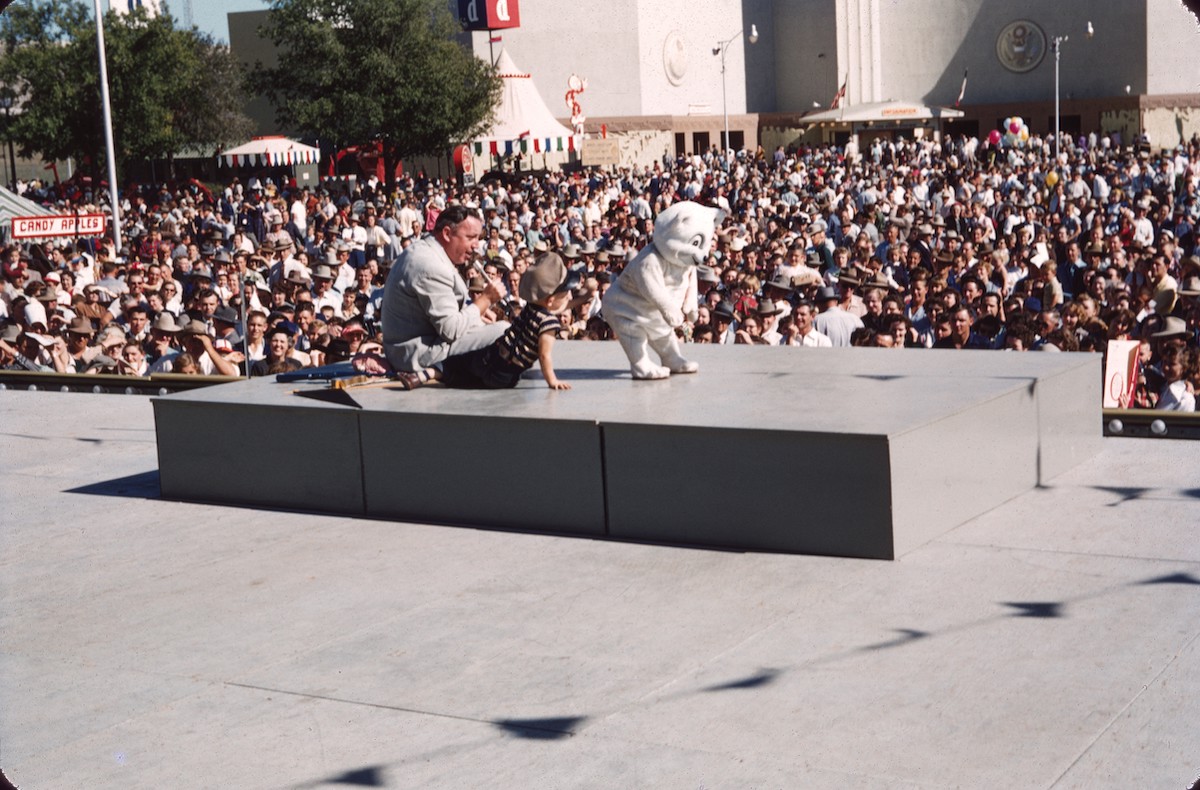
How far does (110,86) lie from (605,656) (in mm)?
49413

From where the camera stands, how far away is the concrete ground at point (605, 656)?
4.24 m

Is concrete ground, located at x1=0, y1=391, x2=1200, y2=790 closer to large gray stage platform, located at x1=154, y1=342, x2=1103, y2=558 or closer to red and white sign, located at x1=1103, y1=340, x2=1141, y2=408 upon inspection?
large gray stage platform, located at x1=154, y1=342, x2=1103, y2=558

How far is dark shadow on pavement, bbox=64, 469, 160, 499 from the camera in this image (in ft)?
27.1

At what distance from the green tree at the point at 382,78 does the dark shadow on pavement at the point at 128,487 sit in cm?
3770

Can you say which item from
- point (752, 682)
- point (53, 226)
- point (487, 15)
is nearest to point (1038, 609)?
point (752, 682)

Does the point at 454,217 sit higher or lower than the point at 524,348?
higher

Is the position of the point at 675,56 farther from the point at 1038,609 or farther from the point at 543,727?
the point at 543,727

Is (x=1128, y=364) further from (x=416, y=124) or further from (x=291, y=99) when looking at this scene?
(x=291, y=99)

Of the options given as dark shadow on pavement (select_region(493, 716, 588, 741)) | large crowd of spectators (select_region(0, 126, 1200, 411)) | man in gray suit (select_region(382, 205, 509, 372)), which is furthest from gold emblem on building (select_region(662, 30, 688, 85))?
dark shadow on pavement (select_region(493, 716, 588, 741))

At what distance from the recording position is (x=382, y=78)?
149 ft

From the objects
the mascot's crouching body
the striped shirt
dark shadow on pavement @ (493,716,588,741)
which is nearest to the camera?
dark shadow on pavement @ (493,716,588,741)

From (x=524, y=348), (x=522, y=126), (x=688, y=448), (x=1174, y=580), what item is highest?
(x=522, y=126)

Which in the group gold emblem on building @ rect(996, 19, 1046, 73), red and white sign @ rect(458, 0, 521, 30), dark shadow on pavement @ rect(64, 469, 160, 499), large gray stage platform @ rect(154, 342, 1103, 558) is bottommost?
dark shadow on pavement @ rect(64, 469, 160, 499)

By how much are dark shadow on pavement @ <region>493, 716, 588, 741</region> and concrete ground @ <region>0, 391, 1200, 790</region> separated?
0.6 inches
